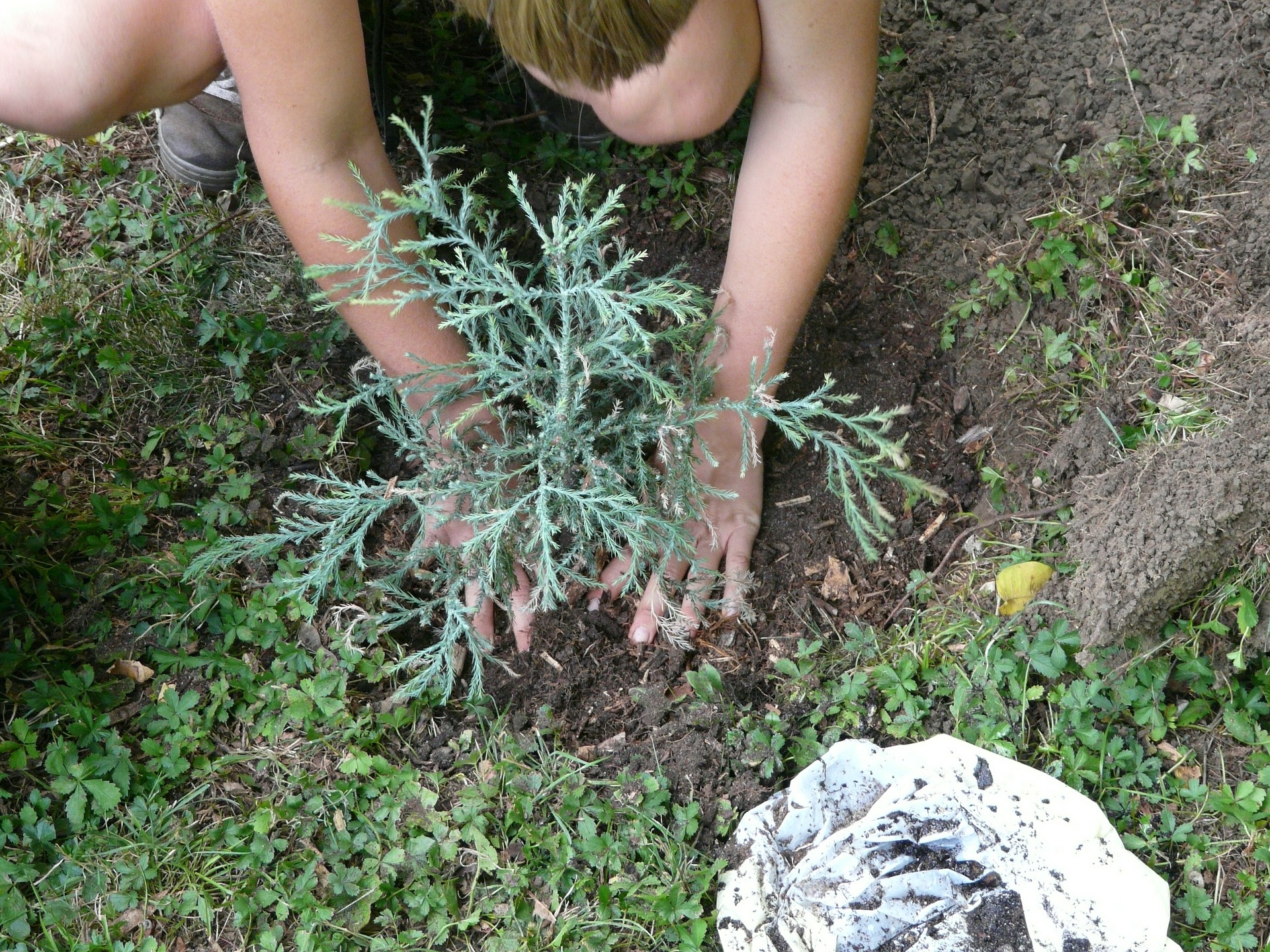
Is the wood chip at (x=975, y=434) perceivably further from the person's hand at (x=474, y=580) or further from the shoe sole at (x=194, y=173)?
the shoe sole at (x=194, y=173)

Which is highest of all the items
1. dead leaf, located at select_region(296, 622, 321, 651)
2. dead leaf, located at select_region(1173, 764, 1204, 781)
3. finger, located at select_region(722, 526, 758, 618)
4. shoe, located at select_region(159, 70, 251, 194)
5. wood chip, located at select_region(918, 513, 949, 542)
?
shoe, located at select_region(159, 70, 251, 194)

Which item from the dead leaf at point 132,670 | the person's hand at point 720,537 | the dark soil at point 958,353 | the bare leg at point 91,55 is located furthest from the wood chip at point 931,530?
the bare leg at point 91,55

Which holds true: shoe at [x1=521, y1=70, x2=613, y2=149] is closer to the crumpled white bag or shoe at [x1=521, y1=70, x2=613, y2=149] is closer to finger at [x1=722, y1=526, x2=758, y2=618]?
finger at [x1=722, y1=526, x2=758, y2=618]

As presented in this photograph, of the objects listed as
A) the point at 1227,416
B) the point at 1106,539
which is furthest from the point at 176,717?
the point at 1227,416

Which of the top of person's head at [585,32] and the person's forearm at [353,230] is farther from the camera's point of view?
the person's forearm at [353,230]

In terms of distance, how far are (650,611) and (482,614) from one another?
0.37m

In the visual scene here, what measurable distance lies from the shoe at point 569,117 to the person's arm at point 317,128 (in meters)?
0.63

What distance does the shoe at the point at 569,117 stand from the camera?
2.51 m

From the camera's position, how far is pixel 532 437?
79.2 inches

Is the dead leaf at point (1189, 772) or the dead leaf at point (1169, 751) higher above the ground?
the dead leaf at point (1169, 751)

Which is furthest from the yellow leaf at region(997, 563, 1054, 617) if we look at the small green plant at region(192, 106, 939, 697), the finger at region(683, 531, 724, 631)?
the finger at region(683, 531, 724, 631)

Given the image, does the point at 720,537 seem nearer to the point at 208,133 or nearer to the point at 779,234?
the point at 779,234

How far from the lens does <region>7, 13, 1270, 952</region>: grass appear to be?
1.89 meters

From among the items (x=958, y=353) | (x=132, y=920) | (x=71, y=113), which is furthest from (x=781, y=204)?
(x=132, y=920)
